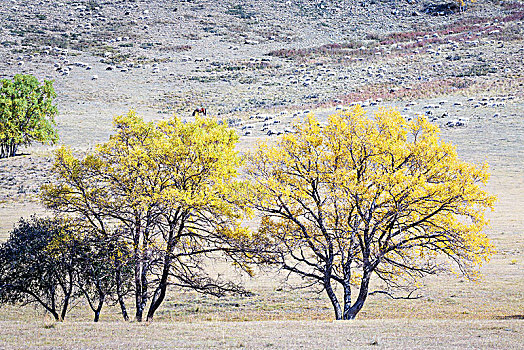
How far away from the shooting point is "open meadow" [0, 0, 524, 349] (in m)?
15.2

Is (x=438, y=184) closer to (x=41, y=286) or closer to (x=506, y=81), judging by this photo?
(x=41, y=286)

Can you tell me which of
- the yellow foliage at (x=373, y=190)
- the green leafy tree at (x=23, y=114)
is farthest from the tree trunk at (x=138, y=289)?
the green leafy tree at (x=23, y=114)

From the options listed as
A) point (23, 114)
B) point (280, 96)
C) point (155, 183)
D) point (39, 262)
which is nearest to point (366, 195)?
point (155, 183)

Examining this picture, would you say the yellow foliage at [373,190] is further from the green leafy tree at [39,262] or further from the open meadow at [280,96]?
the green leafy tree at [39,262]

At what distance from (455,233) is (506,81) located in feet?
207

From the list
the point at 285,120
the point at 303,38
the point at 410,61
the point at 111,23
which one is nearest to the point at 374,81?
the point at 410,61

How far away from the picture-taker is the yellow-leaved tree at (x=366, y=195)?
63.8 feet

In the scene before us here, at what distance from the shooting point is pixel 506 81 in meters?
75.2

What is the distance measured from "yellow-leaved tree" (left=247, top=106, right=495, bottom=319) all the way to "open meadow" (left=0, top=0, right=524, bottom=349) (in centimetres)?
217

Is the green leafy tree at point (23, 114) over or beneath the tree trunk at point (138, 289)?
over

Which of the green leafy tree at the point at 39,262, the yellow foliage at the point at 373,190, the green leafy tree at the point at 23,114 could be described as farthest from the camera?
the green leafy tree at the point at 23,114

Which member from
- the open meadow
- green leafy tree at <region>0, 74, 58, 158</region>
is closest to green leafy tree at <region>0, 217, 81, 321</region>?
the open meadow

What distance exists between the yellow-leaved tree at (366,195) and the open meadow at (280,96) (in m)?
2.17

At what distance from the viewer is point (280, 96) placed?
8312 cm
